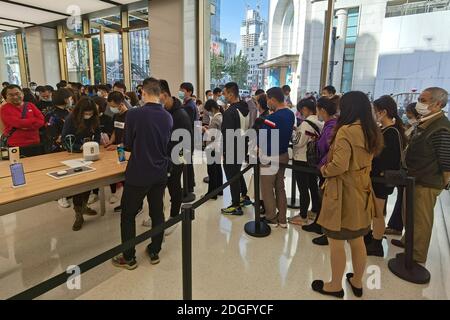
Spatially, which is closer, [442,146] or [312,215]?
[442,146]

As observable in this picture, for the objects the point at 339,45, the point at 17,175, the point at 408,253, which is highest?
the point at 339,45

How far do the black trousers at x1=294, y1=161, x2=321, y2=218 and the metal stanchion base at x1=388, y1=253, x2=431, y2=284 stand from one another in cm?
94

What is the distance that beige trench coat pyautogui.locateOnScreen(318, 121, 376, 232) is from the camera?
1793mm

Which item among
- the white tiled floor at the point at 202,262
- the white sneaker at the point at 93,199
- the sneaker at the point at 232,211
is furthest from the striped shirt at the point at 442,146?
the white sneaker at the point at 93,199

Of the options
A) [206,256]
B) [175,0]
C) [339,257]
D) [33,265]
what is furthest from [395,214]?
[175,0]

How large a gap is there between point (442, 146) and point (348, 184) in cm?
99

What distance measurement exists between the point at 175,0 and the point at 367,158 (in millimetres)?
6837

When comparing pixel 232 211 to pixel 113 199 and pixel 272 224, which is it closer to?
pixel 272 224

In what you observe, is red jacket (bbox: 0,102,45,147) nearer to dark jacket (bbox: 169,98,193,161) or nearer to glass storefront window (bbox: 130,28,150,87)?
dark jacket (bbox: 169,98,193,161)

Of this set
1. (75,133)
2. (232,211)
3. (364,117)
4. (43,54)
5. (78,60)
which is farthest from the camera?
(43,54)

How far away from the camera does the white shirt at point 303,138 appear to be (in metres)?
3.00

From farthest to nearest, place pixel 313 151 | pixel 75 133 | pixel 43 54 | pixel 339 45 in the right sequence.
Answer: pixel 43 54 → pixel 339 45 → pixel 75 133 → pixel 313 151

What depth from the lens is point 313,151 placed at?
2.87 meters

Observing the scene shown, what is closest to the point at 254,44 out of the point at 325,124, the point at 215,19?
the point at 215,19
